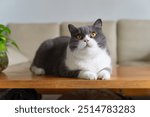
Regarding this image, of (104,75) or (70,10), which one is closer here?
(104,75)

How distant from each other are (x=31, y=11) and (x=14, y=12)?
19 centimetres

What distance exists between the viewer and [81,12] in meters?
3.29

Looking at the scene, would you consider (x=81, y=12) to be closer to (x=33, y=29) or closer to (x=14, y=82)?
(x=33, y=29)

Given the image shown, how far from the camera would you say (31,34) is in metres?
3.17

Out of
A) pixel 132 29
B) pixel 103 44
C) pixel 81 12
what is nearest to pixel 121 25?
pixel 132 29

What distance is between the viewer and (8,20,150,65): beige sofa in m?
3.03

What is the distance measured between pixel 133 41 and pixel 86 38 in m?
1.83

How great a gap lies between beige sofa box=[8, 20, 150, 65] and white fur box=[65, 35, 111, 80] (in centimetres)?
159

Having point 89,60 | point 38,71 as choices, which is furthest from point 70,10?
point 89,60

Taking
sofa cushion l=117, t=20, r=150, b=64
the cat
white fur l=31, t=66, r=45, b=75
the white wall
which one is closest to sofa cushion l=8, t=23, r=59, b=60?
the white wall

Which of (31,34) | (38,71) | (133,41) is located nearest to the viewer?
(38,71)

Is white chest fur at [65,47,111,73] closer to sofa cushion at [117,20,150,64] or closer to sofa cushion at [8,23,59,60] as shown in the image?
sofa cushion at [117,20,150,64]

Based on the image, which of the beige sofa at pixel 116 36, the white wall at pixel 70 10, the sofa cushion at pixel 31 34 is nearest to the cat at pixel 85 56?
the beige sofa at pixel 116 36

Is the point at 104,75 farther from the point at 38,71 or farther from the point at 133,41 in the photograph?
the point at 133,41
